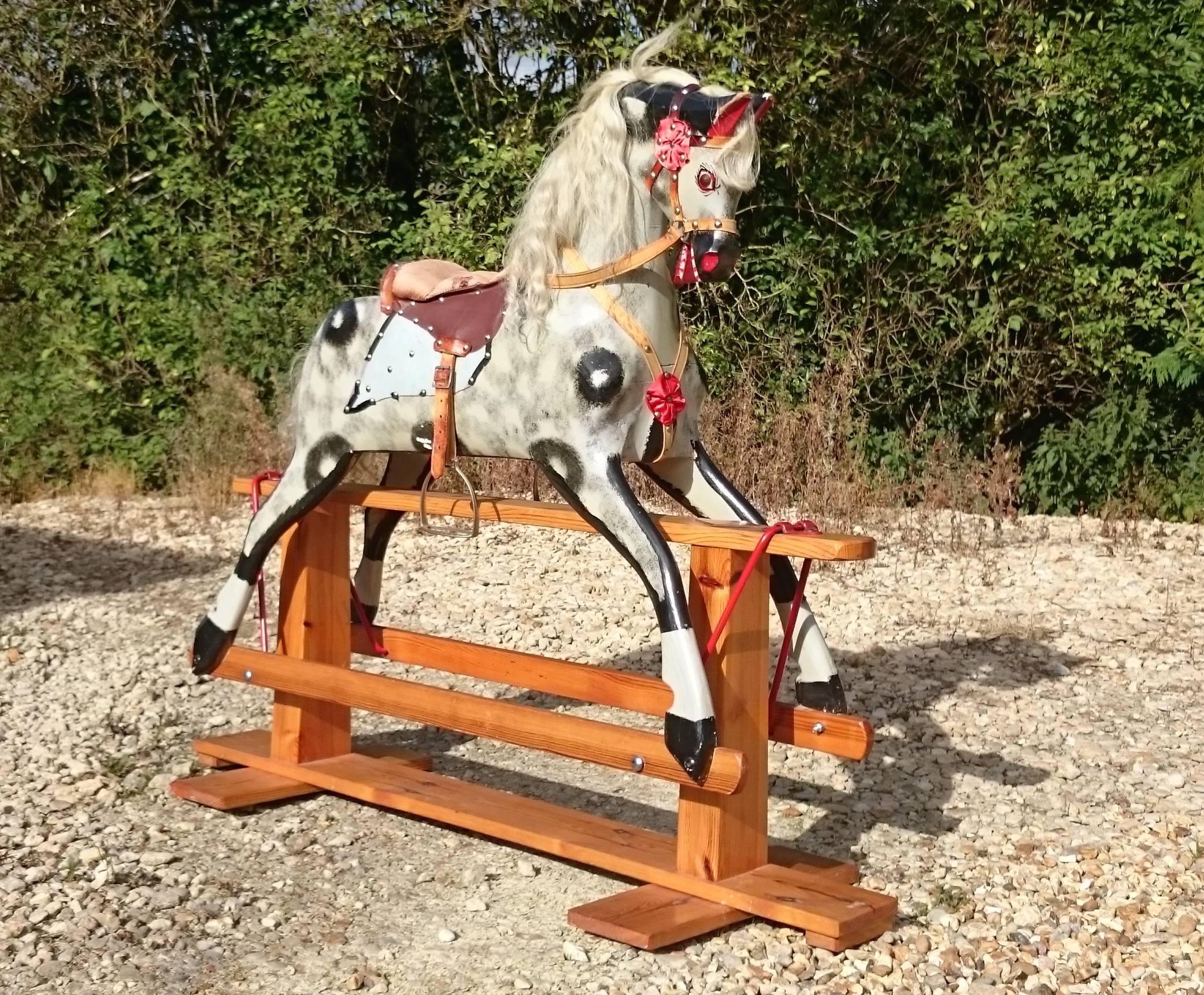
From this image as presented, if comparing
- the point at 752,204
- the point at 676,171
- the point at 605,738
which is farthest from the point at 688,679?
the point at 752,204

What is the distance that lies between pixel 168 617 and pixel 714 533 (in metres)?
3.95

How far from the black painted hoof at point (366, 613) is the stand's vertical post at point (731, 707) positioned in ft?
4.98

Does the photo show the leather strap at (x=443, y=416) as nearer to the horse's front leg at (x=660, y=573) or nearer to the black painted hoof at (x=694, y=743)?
the horse's front leg at (x=660, y=573)

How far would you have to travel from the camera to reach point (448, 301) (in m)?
3.85

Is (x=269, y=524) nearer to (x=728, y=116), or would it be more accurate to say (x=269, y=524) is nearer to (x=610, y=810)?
(x=610, y=810)

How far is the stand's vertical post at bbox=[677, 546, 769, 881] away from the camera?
335 cm

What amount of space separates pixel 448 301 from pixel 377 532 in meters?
1.02

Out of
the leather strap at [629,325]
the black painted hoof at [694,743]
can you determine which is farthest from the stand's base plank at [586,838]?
the leather strap at [629,325]

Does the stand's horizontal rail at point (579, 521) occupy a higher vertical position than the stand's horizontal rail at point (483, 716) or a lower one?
higher

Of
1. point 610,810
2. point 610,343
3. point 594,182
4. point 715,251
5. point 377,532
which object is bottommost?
point 610,810

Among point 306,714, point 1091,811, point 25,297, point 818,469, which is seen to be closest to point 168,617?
point 306,714

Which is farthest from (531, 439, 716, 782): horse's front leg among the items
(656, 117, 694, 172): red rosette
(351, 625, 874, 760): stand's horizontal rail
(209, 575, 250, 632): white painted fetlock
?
(209, 575, 250, 632): white painted fetlock

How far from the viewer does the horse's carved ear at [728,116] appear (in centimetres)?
320

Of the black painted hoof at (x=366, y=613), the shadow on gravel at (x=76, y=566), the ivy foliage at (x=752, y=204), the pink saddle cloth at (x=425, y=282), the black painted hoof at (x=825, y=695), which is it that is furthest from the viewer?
the ivy foliage at (x=752, y=204)
